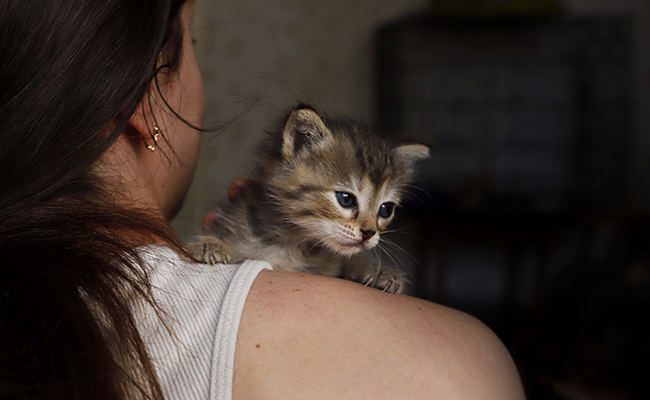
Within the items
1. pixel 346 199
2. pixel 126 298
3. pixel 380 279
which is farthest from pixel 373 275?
pixel 126 298

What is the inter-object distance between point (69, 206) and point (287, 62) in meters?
3.09

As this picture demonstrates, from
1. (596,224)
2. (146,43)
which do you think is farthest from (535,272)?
(146,43)

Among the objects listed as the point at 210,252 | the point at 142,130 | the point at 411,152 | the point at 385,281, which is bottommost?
the point at 385,281

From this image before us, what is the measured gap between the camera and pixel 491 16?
3576 millimetres

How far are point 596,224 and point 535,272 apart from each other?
55cm

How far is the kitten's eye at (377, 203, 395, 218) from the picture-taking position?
1220 mm

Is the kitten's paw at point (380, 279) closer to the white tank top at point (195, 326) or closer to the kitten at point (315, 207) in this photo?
the kitten at point (315, 207)

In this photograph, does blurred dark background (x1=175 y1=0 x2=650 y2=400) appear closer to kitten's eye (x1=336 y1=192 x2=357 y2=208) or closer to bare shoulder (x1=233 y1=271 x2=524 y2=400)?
kitten's eye (x1=336 y1=192 x2=357 y2=208)

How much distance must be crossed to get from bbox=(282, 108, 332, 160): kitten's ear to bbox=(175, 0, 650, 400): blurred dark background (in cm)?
203

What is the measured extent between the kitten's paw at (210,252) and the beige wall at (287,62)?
1.80 m

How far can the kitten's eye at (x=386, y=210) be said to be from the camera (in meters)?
1.22

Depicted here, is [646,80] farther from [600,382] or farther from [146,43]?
[146,43]

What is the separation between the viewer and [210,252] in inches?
39.1

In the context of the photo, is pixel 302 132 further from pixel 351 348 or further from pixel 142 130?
pixel 351 348
